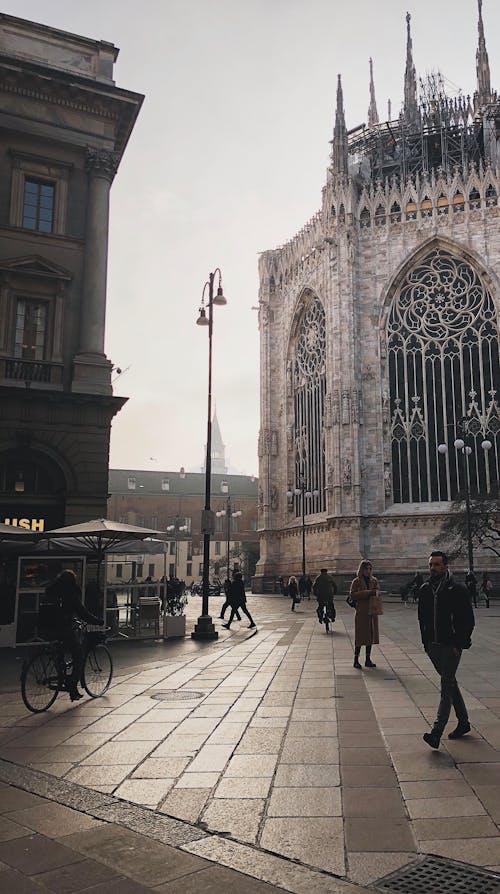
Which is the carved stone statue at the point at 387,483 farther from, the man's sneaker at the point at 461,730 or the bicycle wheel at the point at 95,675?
the man's sneaker at the point at 461,730

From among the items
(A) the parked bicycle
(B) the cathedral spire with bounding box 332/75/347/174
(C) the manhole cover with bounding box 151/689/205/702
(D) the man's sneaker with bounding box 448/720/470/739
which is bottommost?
(C) the manhole cover with bounding box 151/689/205/702

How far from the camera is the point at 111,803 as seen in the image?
4.95m

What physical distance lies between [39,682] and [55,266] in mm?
A: 15600

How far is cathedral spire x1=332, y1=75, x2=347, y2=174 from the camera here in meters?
46.2

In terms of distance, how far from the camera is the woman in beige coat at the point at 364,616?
11172mm

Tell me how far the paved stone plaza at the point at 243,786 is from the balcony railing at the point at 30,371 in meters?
11.9

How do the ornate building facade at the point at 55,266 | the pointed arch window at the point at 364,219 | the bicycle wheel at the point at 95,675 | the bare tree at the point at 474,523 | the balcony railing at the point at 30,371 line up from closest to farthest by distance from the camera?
1. the bicycle wheel at the point at 95,675
2. the ornate building facade at the point at 55,266
3. the balcony railing at the point at 30,371
4. the bare tree at the point at 474,523
5. the pointed arch window at the point at 364,219

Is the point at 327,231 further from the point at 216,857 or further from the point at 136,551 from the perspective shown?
the point at 216,857

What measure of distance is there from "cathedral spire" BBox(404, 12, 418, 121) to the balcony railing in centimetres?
4330

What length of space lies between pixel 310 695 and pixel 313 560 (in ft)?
114

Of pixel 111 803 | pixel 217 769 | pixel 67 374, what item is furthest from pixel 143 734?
pixel 67 374

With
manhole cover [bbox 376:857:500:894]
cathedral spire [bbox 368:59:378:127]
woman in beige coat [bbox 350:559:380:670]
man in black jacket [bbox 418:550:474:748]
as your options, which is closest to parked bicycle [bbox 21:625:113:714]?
woman in beige coat [bbox 350:559:380:670]

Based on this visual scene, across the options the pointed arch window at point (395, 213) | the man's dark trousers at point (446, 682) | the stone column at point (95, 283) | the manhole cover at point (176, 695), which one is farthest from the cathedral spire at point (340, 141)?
the man's dark trousers at point (446, 682)

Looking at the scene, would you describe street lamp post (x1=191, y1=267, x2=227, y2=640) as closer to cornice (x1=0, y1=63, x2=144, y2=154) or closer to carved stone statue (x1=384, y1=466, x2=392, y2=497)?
cornice (x1=0, y1=63, x2=144, y2=154)
